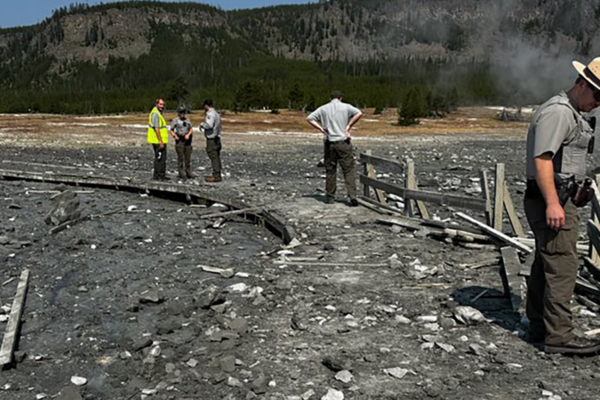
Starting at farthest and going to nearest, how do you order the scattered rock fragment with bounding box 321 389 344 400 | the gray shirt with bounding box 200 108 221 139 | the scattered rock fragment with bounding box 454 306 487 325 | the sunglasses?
the gray shirt with bounding box 200 108 221 139 < the scattered rock fragment with bounding box 454 306 487 325 < the sunglasses < the scattered rock fragment with bounding box 321 389 344 400

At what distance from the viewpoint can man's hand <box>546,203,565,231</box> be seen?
4633 mm

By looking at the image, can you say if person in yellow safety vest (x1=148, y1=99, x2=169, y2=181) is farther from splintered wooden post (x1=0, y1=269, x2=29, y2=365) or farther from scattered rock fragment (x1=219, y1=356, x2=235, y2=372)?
scattered rock fragment (x1=219, y1=356, x2=235, y2=372)

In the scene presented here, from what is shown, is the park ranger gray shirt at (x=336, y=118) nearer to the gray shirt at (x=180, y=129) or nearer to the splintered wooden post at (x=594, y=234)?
the splintered wooden post at (x=594, y=234)

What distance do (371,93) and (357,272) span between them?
12594 centimetres

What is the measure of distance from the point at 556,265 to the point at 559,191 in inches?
24.6

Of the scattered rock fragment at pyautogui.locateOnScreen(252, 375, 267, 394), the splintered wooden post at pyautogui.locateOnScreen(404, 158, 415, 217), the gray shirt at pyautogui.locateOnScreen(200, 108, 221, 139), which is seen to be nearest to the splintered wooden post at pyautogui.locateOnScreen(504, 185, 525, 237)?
the splintered wooden post at pyautogui.locateOnScreen(404, 158, 415, 217)

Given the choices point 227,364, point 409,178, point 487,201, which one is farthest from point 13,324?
point 409,178

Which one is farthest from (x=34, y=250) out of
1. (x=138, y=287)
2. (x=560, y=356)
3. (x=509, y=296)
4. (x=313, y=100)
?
(x=313, y=100)

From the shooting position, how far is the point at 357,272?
7.61m

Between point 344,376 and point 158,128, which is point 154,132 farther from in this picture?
point 344,376

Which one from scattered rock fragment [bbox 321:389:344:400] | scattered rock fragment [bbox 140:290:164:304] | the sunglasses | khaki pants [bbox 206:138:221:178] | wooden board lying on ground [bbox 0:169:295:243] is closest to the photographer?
scattered rock fragment [bbox 321:389:344:400]

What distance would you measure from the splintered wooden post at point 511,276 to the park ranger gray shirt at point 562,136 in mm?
1847

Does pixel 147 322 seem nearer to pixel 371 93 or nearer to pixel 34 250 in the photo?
pixel 34 250

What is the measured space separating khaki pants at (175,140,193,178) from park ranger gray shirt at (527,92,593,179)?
13.0 m
